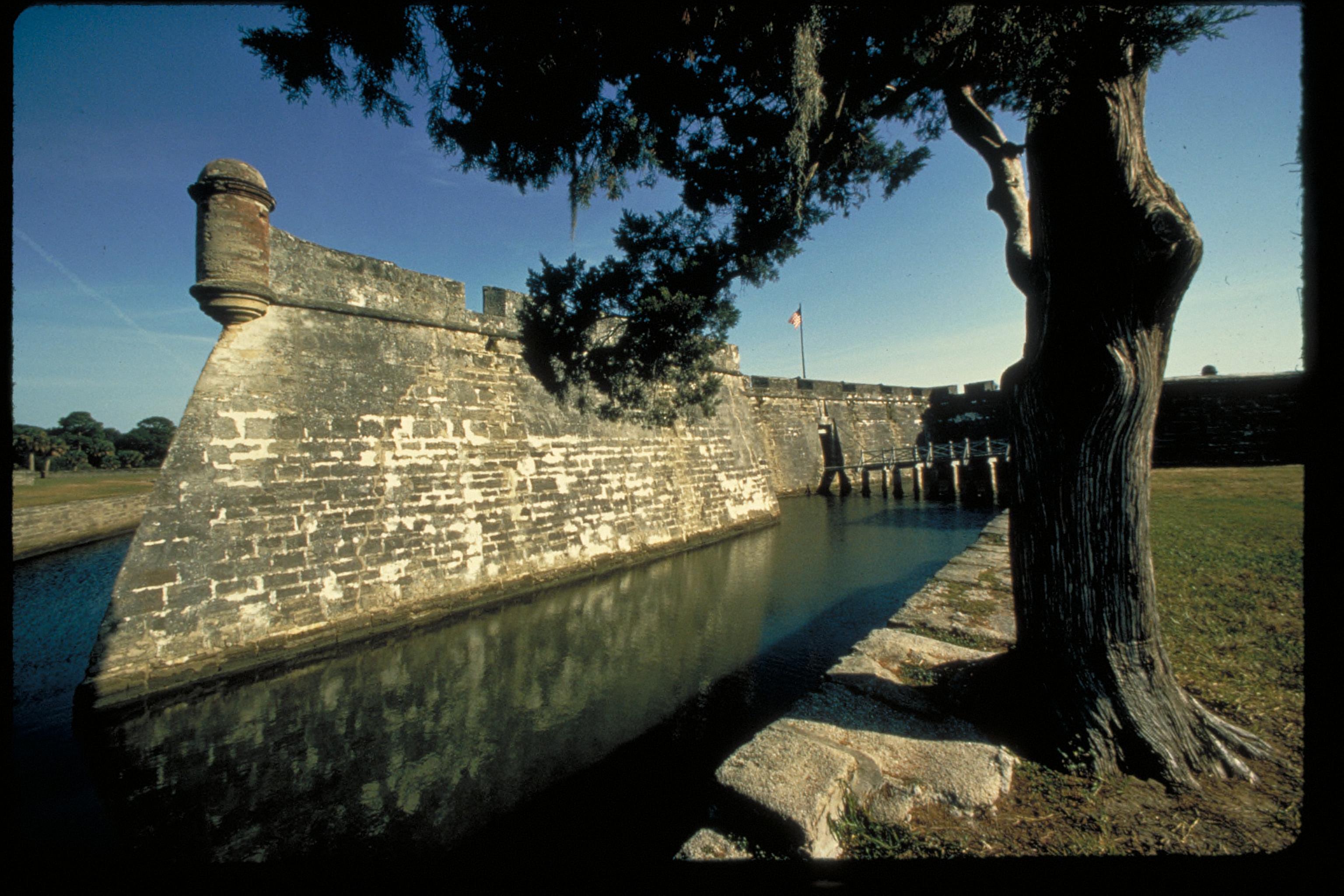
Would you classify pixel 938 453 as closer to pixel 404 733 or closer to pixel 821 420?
pixel 821 420

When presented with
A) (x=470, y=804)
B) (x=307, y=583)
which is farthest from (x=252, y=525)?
(x=470, y=804)

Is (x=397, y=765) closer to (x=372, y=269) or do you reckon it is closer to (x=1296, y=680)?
(x=1296, y=680)

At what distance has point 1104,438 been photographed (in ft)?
8.24

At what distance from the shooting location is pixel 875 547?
11453 millimetres

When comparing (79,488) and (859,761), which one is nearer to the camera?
(859,761)

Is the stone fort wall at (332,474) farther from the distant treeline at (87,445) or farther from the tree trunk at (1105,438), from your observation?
the distant treeline at (87,445)

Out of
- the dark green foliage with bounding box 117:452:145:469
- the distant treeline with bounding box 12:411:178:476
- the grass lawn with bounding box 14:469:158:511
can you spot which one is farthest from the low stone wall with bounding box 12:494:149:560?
the dark green foliage with bounding box 117:452:145:469

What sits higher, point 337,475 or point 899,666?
point 337,475

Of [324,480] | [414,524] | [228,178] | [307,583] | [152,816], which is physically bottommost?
[152,816]

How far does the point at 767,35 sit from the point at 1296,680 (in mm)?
5030

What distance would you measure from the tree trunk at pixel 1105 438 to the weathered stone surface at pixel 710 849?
5.22 feet

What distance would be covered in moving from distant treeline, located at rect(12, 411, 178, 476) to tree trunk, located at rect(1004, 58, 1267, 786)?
28790 millimetres

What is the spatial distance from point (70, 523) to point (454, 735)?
18044 millimetres

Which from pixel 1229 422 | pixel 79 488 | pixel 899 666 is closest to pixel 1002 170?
pixel 899 666
